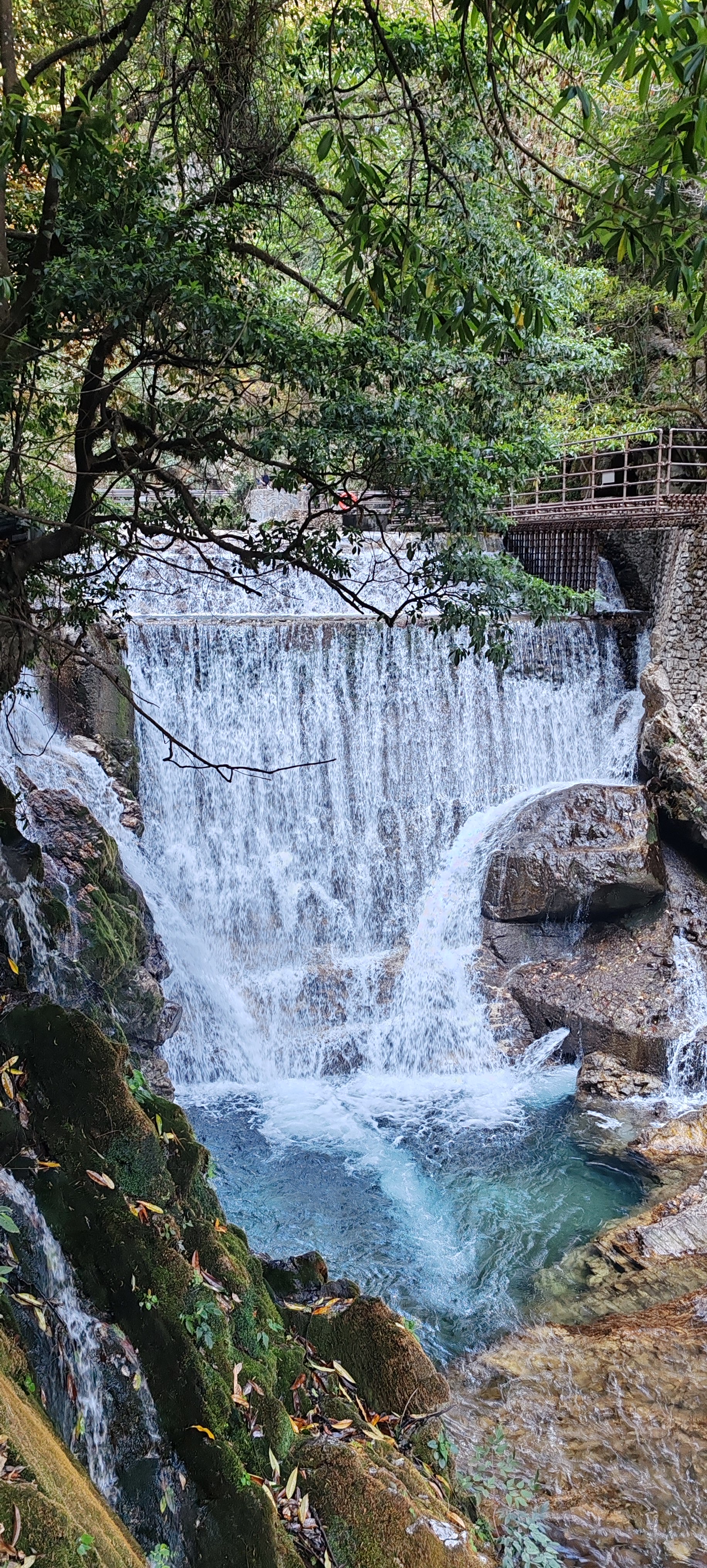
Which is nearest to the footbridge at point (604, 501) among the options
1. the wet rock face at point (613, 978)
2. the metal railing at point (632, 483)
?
the metal railing at point (632, 483)

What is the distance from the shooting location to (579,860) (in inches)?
413

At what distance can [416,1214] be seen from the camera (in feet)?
25.3

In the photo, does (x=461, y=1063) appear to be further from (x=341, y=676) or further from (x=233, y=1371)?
(x=233, y=1371)

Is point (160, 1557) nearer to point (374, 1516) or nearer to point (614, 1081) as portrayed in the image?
point (374, 1516)

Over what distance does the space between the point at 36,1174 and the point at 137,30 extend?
165 inches

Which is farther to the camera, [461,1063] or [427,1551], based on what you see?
[461,1063]

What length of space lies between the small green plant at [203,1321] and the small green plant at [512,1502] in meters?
1.59

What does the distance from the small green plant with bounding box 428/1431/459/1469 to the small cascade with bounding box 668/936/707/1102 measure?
5.30 meters

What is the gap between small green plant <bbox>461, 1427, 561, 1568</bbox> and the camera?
4.32m

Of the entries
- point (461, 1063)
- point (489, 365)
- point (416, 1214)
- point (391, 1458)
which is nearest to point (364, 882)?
point (461, 1063)

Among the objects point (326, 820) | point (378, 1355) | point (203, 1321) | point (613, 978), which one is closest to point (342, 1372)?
point (378, 1355)

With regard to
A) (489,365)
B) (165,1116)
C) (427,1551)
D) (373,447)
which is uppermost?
(489,365)

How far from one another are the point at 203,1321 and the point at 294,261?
246 inches

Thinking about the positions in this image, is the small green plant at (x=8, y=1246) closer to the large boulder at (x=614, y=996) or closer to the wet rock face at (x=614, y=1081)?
the wet rock face at (x=614, y=1081)
